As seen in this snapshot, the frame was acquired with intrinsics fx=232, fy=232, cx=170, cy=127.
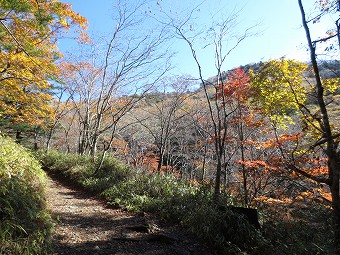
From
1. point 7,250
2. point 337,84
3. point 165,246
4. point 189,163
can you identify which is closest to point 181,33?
point 337,84

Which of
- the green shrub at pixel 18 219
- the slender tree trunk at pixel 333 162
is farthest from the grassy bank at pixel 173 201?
the green shrub at pixel 18 219

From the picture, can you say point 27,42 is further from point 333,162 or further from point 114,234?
point 333,162

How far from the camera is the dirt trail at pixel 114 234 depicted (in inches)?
172

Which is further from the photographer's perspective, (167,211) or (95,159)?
(95,159)

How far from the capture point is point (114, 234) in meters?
5.11

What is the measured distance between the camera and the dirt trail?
4.38 metres

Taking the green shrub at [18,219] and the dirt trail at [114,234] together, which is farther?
the dirt trail at [114,234]

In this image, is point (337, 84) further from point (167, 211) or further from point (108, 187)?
point (108, 187)

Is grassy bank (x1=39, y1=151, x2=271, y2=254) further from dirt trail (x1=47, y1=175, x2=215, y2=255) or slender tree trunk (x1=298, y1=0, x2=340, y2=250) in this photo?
slender tree trunk (x1=298, y1=0, x2=340, y2=250)

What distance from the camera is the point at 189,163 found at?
2666cm

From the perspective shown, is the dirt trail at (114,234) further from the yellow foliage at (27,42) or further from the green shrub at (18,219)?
the yellow foliage at (27,42)

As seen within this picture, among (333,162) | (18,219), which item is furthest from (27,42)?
(333,162)

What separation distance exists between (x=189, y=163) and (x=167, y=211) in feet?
67.8

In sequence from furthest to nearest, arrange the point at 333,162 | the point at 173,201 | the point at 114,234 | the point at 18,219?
the point at 173,201, the point at 114,234, the point at 333,162, the point at 18,219
